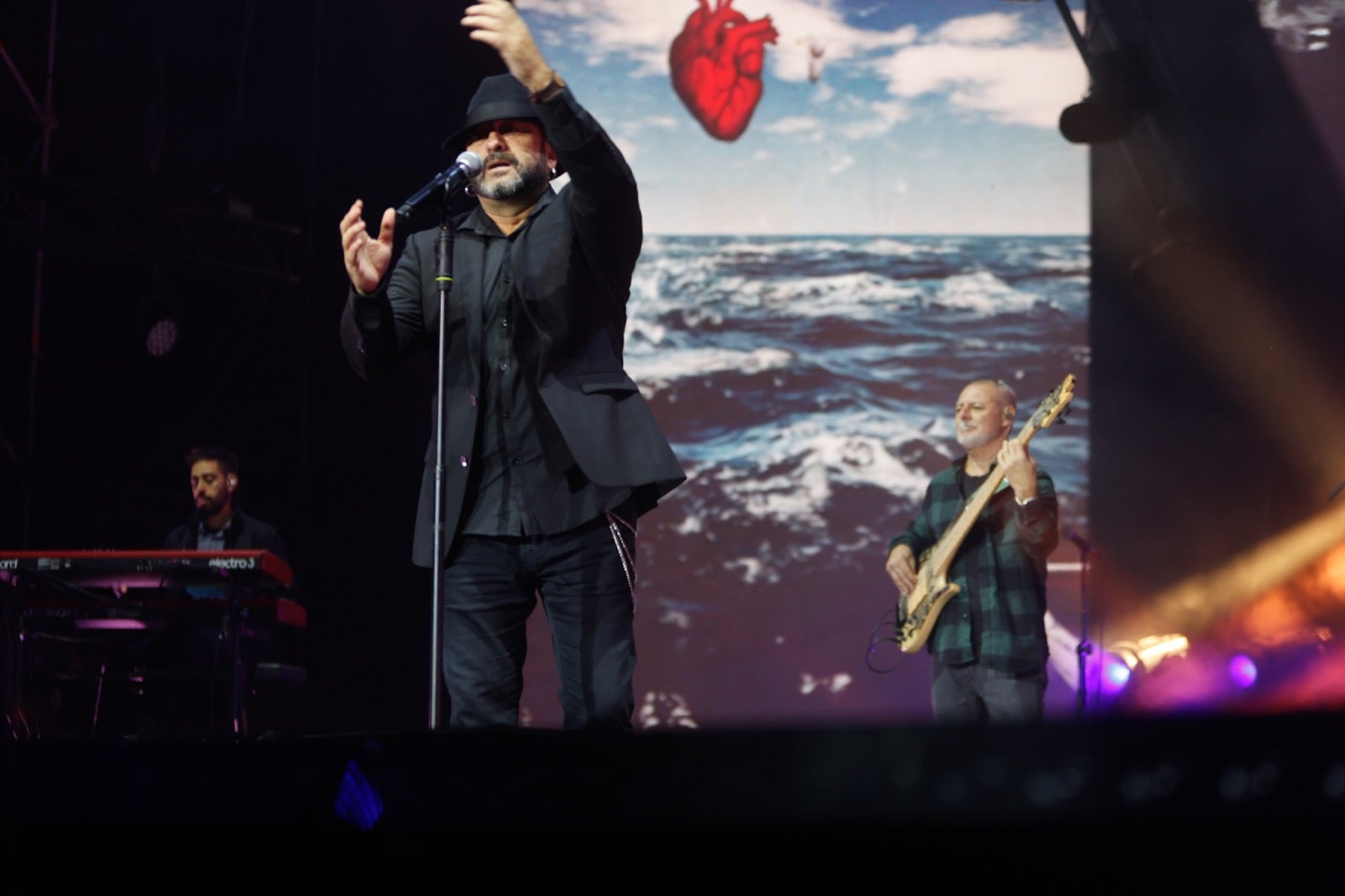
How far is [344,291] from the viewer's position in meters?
7.29

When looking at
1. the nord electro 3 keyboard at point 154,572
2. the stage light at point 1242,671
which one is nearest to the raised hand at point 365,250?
the nord electro 3 keyboard at point 154,572

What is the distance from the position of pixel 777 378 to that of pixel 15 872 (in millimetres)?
6178

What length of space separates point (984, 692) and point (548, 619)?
2495mm

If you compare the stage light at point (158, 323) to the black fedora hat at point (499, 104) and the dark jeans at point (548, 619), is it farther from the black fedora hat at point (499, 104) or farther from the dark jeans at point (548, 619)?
the dark jeans at point (548, 619)

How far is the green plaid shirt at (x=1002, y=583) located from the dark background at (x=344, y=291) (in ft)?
7.43

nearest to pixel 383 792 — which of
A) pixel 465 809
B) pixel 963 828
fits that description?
pixel 465 809

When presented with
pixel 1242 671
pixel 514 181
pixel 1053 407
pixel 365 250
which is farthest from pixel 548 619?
pixel 1242 671

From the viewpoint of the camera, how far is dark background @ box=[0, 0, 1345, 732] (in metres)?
7.05

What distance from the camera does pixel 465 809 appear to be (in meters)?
0.90

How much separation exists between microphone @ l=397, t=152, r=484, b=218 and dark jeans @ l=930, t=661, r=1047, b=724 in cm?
271

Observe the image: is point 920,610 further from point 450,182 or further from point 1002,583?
point 450,182

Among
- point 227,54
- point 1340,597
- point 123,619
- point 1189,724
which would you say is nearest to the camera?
point 1189,724

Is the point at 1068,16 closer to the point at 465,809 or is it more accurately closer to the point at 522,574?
the point at 522,574

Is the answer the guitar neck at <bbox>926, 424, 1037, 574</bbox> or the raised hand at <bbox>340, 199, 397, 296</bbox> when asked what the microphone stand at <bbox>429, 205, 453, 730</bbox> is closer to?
the raised hand at <bbox>340, 199, 397, 296</bbox>
